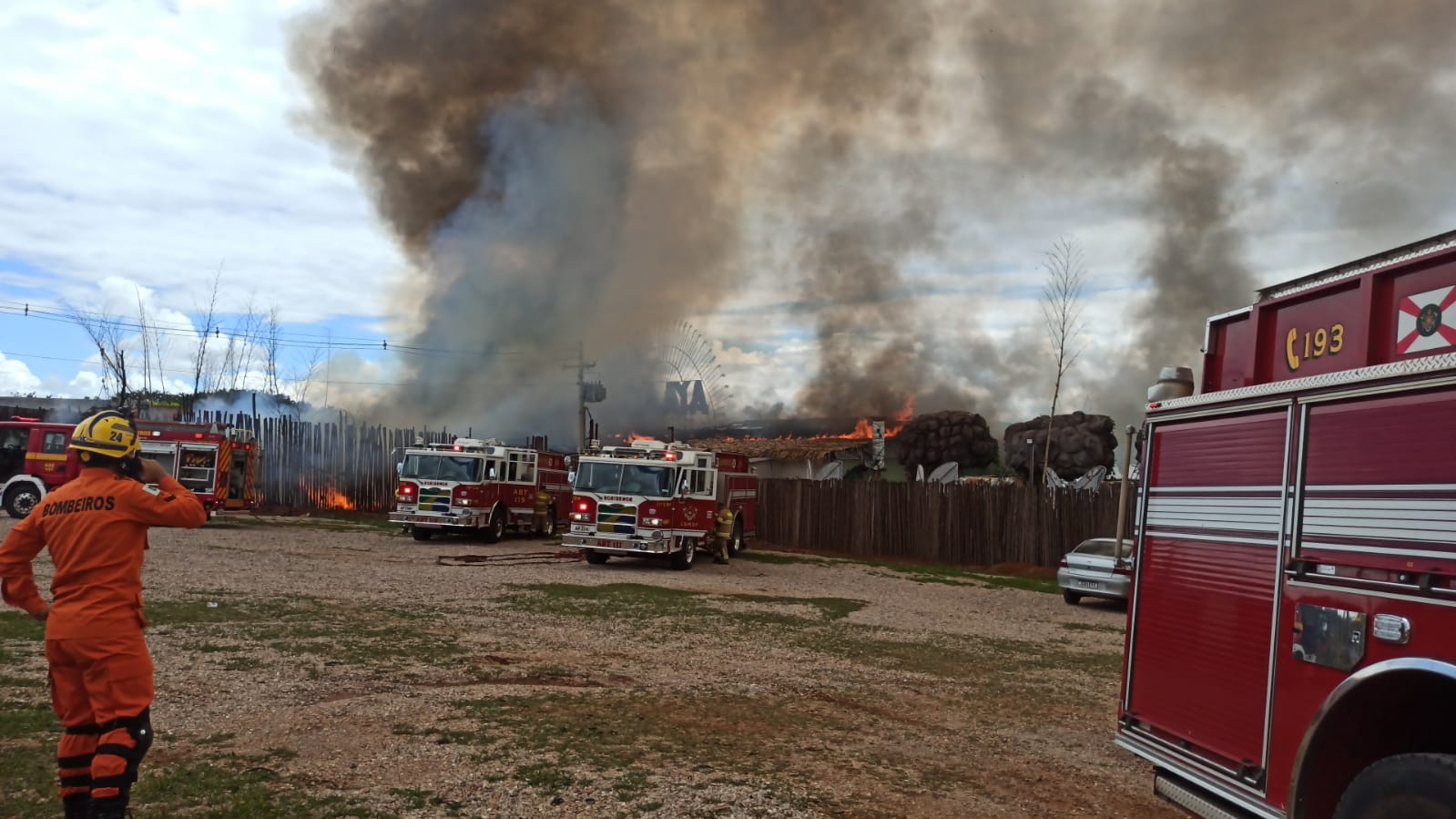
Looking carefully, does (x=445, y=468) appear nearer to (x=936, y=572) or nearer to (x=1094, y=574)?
(x=936, y=572)

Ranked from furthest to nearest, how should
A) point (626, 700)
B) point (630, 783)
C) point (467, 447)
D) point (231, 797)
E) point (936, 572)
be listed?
point (467, 447), point (936, 572), point (626, 700), point (630, 783), point (231, 797)

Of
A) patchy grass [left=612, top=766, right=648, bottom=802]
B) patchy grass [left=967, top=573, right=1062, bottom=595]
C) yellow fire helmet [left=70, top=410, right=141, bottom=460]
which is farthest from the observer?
patchy grass [left=967, top=573, right=1062, bottom=595]

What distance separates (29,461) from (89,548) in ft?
80.6

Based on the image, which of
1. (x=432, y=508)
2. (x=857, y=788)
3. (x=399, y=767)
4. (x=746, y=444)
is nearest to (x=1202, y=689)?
(x=857, y=788)

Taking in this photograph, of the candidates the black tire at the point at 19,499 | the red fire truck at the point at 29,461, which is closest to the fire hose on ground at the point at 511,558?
the red fire truck at the point at 29,461

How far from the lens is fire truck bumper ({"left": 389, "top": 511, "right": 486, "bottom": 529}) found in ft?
81.0

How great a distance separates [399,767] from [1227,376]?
16.1ft

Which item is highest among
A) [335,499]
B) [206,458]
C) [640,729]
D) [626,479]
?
[626,479]

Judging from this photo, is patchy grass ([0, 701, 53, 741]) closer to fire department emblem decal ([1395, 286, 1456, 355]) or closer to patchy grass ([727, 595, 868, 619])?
fire department emblem decal ([1395, 286, 1456, 355])

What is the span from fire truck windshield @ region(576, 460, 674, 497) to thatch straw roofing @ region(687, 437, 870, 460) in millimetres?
15958

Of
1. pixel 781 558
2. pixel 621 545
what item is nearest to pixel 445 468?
pixel 621 545

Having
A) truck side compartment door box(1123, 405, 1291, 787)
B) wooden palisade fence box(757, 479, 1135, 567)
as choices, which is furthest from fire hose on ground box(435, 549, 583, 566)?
truck side compartment door box(1123, 405, 1291, 787)

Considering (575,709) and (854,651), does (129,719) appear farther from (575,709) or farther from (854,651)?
(854,651)

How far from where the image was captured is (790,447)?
40250 millimetres
